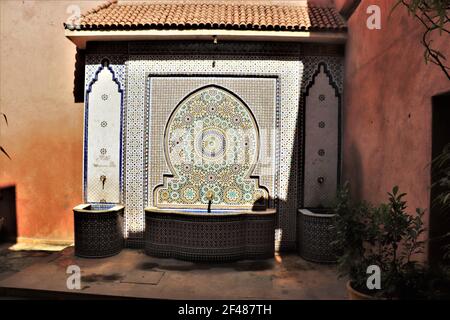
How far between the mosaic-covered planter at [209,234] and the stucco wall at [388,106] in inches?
59.9

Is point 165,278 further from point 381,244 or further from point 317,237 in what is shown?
point 381,244

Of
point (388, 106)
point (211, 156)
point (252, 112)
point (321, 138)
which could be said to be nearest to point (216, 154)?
point (211, 156)

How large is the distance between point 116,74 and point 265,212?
3.22m

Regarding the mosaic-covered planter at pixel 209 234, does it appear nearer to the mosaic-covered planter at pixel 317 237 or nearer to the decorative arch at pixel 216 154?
the decorative arch at pixel 216 154

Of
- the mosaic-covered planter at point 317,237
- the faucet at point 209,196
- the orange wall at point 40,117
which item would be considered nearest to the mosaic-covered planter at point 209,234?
the faucet at point 209,196

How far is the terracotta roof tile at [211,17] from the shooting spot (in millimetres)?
5488

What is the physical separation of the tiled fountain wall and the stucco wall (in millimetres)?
390

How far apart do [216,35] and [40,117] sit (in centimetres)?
347

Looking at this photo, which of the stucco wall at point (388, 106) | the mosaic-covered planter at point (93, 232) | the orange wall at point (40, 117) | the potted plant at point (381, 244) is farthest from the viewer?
the orange wall at point (40, 117)

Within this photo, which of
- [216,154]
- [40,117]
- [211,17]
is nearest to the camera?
[211,17]

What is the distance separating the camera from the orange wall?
6.45m

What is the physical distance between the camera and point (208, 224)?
532 cm

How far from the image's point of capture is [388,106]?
4.07 metres

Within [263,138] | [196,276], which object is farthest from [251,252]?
[263,138]
